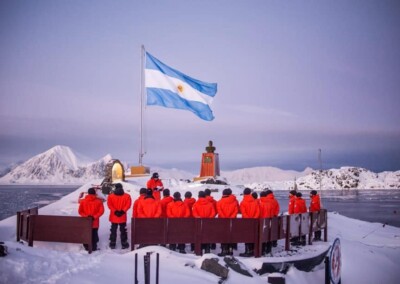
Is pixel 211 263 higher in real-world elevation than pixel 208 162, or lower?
lower

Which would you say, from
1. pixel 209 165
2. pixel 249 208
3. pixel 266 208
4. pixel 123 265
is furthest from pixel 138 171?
pixel 123 265

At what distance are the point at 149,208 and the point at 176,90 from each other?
31.9 ft

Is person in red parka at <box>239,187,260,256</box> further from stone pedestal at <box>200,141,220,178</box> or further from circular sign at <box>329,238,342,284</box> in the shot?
stone pedestal at <box>200,141,220,178</box>

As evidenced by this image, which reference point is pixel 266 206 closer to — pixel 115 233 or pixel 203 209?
pixel 203 209

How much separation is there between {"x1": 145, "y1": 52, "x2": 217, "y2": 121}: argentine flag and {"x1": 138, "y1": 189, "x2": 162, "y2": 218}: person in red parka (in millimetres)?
8680

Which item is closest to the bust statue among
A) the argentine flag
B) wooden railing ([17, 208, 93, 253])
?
the argentine flag

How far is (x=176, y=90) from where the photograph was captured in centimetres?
2033

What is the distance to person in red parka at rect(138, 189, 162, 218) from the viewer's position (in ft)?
38.0

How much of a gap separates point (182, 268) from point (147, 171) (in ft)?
52.6

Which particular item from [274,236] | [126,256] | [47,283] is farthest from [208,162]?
[47,283]

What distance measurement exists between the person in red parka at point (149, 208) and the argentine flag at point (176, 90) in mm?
8680

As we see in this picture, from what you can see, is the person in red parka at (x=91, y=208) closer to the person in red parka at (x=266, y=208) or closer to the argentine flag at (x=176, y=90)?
the person in red parka at (x=266, y=208)

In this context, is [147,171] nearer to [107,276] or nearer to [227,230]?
[227,230]

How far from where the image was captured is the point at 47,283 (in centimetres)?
770
